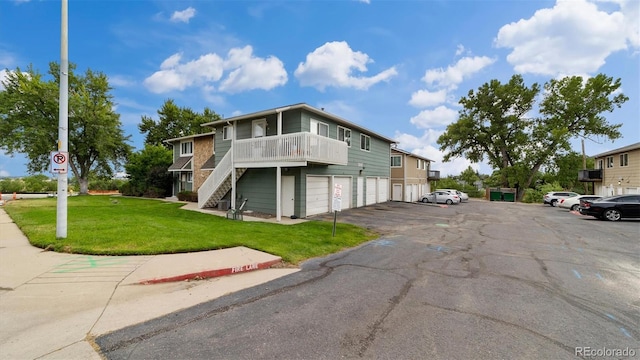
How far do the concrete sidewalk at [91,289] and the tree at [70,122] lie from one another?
24.9 metres

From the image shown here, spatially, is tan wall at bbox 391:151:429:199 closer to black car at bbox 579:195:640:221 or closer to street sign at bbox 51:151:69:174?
black car at bbox 579:195:640:221

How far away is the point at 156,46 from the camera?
49.5ft

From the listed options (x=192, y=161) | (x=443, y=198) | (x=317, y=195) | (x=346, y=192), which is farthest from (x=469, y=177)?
(x=192, y=161)

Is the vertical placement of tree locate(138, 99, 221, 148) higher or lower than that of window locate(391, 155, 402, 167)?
higher

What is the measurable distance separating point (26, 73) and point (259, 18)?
26647 mm

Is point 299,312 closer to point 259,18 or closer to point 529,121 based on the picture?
point 259,18

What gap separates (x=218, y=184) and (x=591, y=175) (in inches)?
1599

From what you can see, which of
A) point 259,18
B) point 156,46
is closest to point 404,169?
point 259,18

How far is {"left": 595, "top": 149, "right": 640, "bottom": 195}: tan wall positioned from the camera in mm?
23078

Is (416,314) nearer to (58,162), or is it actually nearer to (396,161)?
(58,162)

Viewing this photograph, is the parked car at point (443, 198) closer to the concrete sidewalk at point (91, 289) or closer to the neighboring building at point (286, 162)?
the neighboring building at point (286, 162)

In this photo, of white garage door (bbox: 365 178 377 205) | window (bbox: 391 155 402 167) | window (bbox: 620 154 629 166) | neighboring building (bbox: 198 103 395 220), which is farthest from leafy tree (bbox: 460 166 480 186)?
neighboring building (bbox: 198 103 395 220)

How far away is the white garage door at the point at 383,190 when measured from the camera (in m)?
22.3

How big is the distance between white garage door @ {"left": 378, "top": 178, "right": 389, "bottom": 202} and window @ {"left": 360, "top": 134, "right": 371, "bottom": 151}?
3.50 metres
